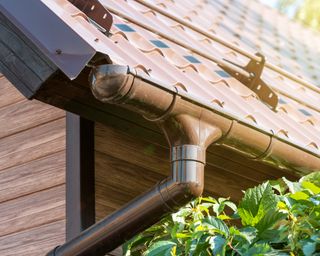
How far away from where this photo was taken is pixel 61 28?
2.91 m

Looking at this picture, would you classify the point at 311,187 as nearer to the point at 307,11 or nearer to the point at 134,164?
the point at 134,164

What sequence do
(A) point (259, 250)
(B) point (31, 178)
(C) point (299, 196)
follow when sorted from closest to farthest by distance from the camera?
(A) point (259, 250), (C) point (299, 196), (B) point (31, 178)

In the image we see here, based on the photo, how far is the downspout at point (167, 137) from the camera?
2.75m

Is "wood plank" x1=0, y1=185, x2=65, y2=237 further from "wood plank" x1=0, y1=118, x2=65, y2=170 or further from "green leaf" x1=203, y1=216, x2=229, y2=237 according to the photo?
"green leaf" x1=203, y1=216, x2=229, y2=237

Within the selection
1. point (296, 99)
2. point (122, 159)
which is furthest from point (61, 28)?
point (296, 99)

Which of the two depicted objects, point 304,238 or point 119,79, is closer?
point 119,79

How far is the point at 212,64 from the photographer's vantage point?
3.99m

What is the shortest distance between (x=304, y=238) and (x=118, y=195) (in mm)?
858

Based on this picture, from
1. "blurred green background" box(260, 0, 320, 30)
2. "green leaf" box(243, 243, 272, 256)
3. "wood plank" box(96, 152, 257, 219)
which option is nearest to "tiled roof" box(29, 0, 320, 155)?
"wood plank" box(96, 152, 257, 219)

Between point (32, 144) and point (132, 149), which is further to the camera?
point (32, 144)

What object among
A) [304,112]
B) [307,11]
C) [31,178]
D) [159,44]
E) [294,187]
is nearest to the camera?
[294,187]

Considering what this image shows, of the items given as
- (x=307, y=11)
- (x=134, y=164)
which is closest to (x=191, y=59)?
(x=134, y=164)

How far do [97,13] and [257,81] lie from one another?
101 cm

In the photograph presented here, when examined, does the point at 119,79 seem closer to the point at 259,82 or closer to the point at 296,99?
the point at 259,82
